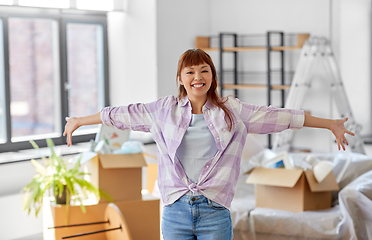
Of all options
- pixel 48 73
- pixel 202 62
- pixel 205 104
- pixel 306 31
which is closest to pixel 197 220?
pixel 205 104

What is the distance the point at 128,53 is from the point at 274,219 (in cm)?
216

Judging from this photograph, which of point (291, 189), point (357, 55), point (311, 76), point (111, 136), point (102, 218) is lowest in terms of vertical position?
point (102, 218)

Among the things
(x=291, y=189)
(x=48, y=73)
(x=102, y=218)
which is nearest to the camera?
(x=102, y=218)

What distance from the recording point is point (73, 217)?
2.45 m

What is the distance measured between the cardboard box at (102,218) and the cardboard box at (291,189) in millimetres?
617

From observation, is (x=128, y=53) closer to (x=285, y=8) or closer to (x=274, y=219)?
(x=285, y=8)

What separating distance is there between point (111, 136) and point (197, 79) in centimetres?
125

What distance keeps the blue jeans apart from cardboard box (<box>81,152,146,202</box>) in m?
1.04

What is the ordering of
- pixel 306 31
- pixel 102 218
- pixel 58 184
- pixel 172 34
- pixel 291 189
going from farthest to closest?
pixel 306 31 → pixel 172 34 → pixel 291 189 → pixel 102 218 → pixel 58 184

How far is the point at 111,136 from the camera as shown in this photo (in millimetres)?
2631

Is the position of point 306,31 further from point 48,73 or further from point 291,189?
point 48,73

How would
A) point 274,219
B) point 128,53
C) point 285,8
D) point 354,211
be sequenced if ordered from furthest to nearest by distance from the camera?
point 285,8 → point 128,53 → point 274,219 → point 354,211

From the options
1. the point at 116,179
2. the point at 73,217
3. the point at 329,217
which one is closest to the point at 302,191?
the point at 329,217

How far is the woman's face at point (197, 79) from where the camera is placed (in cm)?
149
